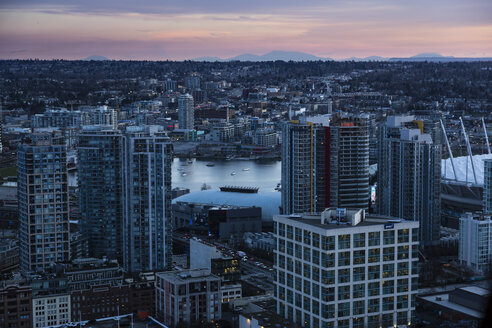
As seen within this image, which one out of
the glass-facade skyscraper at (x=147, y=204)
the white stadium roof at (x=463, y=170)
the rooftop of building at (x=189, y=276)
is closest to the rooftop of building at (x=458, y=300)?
the rooftop of building at (x=189, y=276)

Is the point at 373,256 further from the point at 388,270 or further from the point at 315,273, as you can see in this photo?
the point at 315,273

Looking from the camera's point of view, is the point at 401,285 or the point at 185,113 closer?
the point at 401,285

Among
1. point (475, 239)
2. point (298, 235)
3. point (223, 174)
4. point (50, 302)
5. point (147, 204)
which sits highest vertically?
point (298, 235)

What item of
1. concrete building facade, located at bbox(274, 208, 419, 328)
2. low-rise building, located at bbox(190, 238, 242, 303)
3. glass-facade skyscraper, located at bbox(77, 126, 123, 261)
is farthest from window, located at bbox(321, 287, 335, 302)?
glass-facade skyscraper, located at bbox(77, 126, 123, 261)

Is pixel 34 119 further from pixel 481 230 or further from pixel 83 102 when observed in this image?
pixel 481 230

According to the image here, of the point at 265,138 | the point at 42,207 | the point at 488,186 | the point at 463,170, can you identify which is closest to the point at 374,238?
the point at 42,207

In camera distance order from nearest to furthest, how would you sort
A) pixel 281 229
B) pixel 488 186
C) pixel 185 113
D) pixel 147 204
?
pixel 281 229 < pixel 147 204 < pixel 488 186 < pixel 185 113

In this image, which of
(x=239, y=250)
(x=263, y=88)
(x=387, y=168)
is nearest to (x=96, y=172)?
(x=239, y=250)
